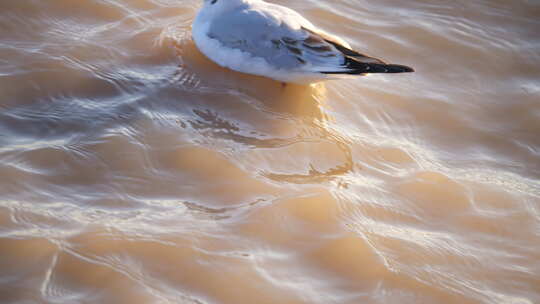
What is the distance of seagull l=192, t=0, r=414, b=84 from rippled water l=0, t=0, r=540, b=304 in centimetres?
17

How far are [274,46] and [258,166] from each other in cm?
140

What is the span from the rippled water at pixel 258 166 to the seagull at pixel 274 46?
174mm

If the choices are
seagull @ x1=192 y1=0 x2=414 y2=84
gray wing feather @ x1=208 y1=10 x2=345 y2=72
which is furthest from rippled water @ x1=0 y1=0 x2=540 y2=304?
gray wing feather @ x1=208 y1=10 x2=345 y2=72

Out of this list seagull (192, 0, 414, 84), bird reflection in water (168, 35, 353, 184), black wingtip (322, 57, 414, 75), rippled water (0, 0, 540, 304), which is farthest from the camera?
seagull (192, 0, 414, 84)

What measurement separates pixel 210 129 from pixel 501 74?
9.53 feet

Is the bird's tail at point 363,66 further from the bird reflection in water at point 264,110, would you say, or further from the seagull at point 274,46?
the bird reflection in water at point 264,110

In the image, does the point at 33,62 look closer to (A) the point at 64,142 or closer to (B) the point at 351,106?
(A) the point at 64,142

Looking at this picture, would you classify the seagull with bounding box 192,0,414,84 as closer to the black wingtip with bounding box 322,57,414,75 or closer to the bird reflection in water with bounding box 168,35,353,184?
the black wingtip with bounding box 322,57,414,75

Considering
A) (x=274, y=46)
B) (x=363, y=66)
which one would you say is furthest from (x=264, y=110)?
(x=363, y=66)

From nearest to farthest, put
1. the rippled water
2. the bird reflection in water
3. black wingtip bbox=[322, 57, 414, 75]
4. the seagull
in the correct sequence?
the rippled water, the bird reflection in water, black wingtip bbox=[322, 57, 414, 75], the seagull

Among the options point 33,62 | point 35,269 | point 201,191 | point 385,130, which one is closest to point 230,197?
point 201,191

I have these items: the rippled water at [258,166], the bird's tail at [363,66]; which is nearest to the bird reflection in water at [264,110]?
the rippled water at [258,166]

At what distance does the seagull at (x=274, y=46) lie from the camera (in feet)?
17.1

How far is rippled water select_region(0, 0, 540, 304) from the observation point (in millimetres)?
3496
